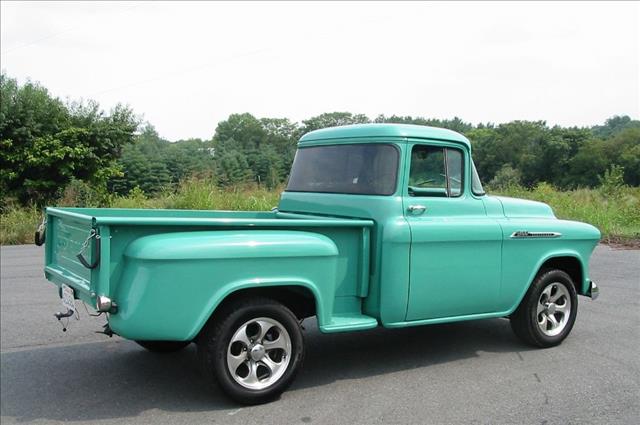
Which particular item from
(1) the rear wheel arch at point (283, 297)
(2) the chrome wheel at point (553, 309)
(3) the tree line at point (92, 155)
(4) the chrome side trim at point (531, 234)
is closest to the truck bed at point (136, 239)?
(1) the rear wheel arch at point (283, 297)

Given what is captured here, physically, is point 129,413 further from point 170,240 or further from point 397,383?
point 397,383

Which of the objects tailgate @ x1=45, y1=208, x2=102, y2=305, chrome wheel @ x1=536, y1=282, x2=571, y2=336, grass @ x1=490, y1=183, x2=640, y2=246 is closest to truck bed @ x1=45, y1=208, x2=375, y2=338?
tailgate @ x1=45, y1=208, x2=102, y2=305

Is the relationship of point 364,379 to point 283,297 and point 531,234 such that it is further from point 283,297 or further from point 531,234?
point 531,234

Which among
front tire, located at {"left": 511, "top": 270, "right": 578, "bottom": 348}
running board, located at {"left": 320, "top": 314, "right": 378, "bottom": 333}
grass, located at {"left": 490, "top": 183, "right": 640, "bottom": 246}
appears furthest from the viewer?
grass, located at {"left": 490, "top": 183, "right": 640, "bottom": 246}

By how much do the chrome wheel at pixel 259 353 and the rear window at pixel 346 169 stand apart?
1428 millimetres

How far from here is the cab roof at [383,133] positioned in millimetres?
4891

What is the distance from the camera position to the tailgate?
372 centimetres

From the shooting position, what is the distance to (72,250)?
14.0 feet

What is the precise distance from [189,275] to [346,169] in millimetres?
1928

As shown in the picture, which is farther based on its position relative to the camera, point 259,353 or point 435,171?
point 435,171

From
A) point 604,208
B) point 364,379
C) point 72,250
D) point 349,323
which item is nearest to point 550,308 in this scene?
point 364,379

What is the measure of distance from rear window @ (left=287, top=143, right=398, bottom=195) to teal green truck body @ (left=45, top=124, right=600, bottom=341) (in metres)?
0.01

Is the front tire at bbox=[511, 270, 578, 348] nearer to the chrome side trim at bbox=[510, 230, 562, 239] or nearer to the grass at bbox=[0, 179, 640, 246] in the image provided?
the chrome side trim at bbox=[510, 230, 562, 239]

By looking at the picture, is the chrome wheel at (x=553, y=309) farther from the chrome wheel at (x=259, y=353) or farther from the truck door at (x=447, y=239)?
the chrome wheel at (x=259, y=353)
